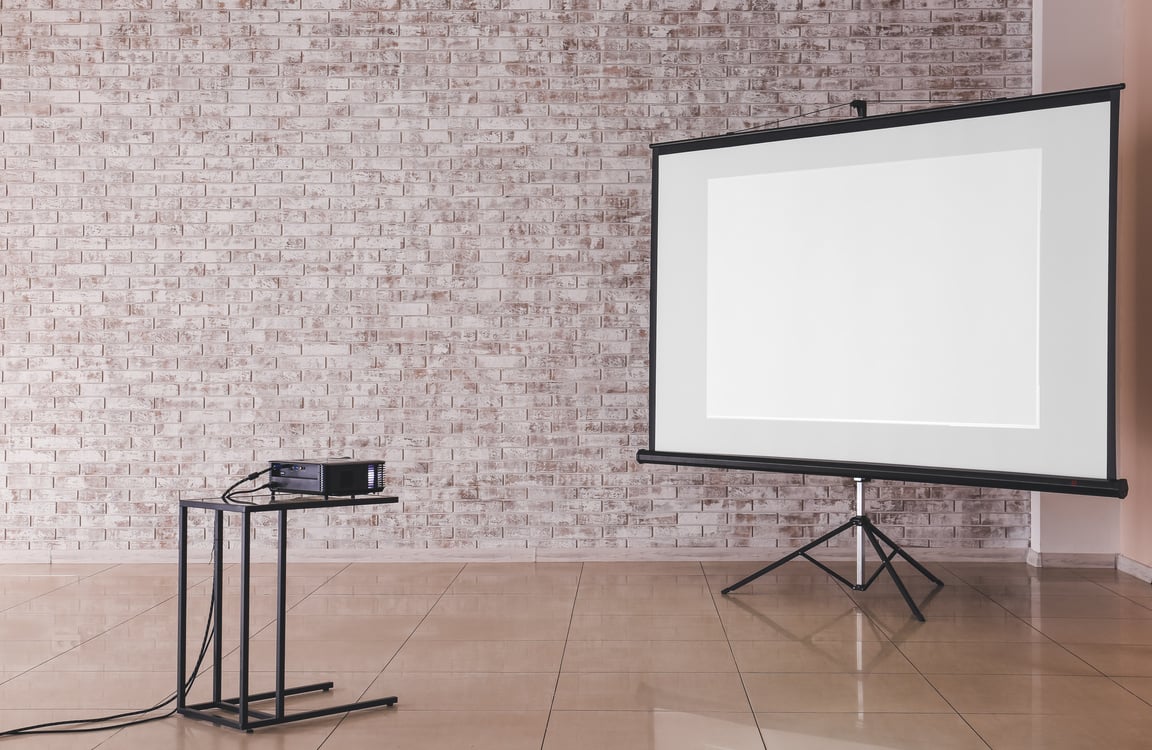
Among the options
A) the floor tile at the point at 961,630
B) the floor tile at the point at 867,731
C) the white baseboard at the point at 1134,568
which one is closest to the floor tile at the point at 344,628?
the floor tile at the point at 867,731

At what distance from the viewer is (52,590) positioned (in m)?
4.24

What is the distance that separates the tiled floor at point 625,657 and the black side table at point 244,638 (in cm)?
4

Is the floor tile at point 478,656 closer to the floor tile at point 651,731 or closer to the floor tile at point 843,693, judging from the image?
the floor tile at point 651,731

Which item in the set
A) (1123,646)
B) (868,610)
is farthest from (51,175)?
(1123,646)

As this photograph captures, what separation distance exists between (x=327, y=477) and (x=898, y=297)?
2.45 m

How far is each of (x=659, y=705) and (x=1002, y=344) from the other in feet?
6.46

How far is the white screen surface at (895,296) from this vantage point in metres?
3.37

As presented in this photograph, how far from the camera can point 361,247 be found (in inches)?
192

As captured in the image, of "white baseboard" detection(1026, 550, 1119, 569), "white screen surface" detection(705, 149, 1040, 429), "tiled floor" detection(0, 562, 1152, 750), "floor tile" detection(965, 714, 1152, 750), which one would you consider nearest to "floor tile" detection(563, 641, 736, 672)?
"tiled floor" detection(0, 562, 1152, 750)

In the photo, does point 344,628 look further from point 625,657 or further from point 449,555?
point 449,555

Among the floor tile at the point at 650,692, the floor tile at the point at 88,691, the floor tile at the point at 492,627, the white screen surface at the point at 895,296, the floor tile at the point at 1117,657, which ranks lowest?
the floor tile at the point at 88,691

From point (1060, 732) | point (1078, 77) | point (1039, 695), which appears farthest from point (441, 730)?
point (1078, 77)

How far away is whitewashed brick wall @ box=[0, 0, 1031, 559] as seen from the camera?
4.84m

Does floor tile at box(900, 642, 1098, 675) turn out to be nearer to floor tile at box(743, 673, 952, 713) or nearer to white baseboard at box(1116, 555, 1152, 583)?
floor tile at box(743, 673, 952, 713)
